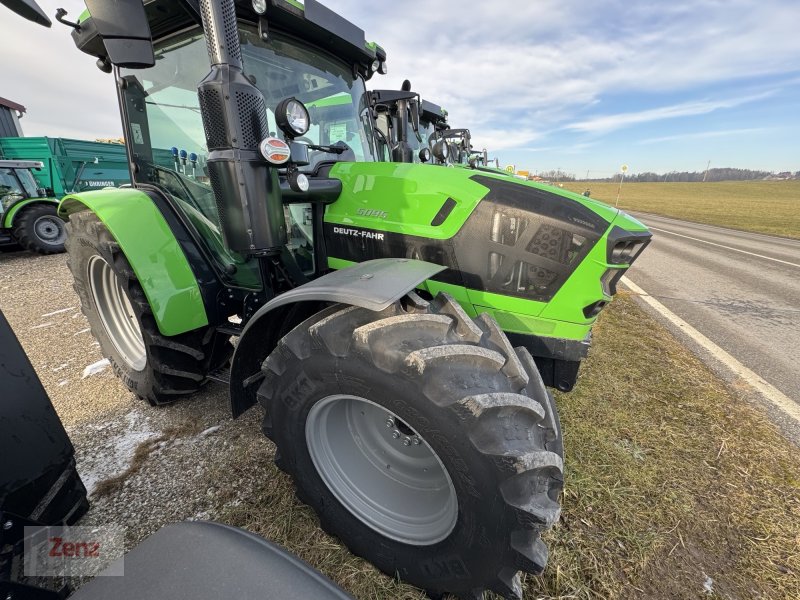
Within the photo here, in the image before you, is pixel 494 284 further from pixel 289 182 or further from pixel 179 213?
pixel 179 213

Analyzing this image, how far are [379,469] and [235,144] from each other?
5.27ft

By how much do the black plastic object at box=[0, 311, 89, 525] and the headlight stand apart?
1.30 metres

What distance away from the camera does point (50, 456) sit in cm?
159

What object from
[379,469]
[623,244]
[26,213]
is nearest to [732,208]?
[623,244]

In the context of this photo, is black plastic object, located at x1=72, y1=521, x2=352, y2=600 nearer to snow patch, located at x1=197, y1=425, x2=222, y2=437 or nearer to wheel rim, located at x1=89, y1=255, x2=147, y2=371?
snow patch, located at x1=197, y1=425, x2=222, y2=437

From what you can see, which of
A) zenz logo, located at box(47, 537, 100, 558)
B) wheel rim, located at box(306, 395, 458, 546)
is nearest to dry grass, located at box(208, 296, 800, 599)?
wheel rim, located at box(306, 395, 458, 546)

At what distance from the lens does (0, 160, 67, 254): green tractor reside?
7980 millimetres

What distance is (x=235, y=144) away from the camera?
1.70 m

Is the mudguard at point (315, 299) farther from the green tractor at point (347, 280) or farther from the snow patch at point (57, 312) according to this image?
the snow patch at point (57, 312)

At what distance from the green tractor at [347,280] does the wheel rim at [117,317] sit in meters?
0.15

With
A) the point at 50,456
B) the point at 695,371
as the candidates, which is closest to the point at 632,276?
the point at 695,371

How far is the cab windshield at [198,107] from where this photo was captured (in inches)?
88.3

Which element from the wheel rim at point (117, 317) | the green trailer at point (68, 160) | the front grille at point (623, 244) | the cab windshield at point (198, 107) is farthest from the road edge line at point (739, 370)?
the green trailer at point (68, 160)

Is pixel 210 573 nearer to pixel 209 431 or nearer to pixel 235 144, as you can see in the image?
pixel 235 144
